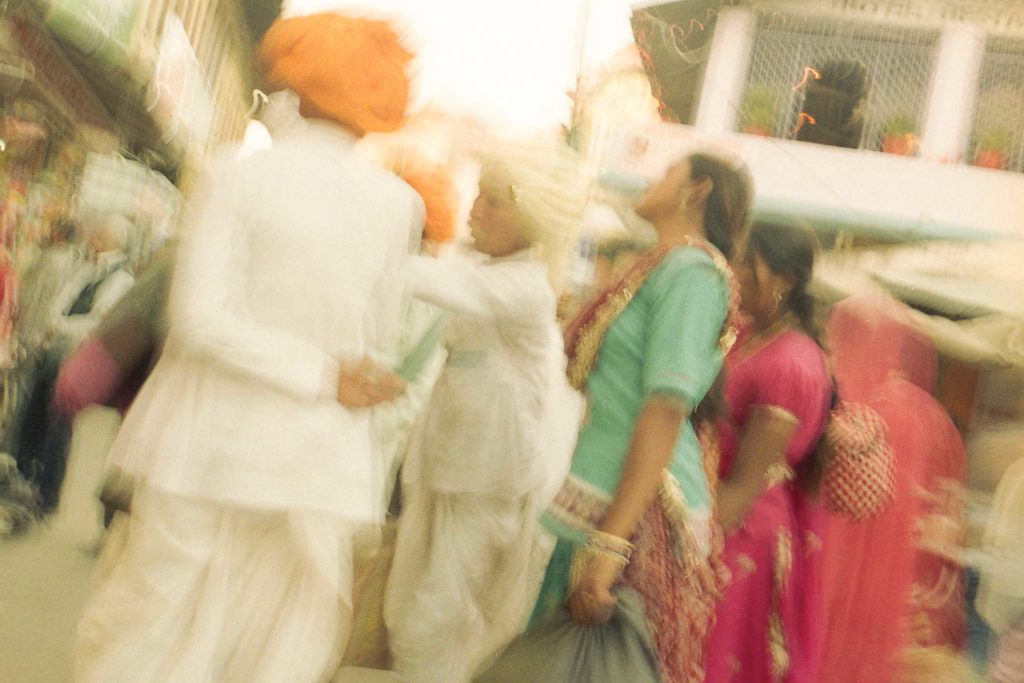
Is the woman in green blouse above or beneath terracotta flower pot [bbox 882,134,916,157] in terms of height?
beneath

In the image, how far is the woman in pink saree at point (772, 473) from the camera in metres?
2.07

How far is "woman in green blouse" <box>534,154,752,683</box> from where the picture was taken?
1.53 metres

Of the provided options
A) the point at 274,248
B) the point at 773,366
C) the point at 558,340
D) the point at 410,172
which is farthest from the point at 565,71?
the point at 274,248

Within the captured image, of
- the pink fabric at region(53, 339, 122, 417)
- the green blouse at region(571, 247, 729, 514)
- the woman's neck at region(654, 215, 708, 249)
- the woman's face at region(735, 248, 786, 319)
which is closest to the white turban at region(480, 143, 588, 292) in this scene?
the woman's face at region(735, 248, 786, 319)

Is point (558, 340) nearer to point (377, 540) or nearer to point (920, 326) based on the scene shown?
point (377, 540)

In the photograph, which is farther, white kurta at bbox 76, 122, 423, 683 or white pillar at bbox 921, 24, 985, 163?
white pillar at bbox 921, 24, 985, 163

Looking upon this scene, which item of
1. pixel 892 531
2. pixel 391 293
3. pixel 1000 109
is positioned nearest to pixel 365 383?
pixel 391 293

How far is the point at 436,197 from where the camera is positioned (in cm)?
232

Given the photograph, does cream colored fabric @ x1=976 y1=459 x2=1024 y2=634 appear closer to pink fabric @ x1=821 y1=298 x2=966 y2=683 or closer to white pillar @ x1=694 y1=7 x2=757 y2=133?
pink fabric @ x1=821 y1=298 x2=966 y2=683

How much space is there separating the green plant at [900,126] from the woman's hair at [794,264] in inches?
36.9

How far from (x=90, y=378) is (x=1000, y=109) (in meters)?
2.69

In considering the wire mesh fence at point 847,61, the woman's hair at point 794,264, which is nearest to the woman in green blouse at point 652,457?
A: the woman's hair at point 794,264

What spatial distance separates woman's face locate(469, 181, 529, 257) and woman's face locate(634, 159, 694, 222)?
17.0 inches

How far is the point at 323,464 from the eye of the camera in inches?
62.2
